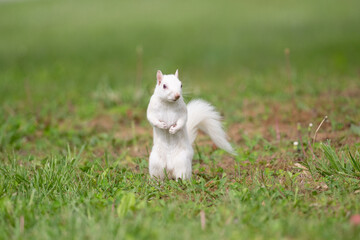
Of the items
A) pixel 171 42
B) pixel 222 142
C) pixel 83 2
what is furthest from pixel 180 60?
pixel 83 2

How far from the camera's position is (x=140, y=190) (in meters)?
3.26

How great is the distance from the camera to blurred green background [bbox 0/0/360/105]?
714 cm

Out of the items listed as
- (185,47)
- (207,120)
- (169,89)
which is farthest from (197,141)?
(185,47)

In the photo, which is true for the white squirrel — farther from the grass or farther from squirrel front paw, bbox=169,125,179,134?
the grass

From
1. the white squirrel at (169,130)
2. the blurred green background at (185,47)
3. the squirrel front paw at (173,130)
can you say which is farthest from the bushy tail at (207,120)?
the squirrel front paw at (173,130)

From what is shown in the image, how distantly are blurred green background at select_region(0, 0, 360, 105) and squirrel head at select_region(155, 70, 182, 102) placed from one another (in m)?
0.64

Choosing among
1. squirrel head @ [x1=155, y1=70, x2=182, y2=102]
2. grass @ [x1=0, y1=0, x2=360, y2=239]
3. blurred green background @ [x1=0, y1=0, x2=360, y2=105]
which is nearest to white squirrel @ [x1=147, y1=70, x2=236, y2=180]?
squirrel head @ [x1=155, y1=70, x2=182, y2=102]

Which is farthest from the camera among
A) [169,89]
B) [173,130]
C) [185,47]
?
[185,47]

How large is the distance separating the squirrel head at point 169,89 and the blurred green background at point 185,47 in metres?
0.64

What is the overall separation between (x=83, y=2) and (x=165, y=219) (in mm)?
19847

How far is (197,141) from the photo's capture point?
16.1 ft

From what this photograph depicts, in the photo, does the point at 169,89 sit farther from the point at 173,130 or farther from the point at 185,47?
the point at 185,47

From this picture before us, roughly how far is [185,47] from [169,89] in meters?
8.01

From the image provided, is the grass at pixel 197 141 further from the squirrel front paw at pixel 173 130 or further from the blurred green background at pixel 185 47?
the squirrel front paw at pixel 173 130
